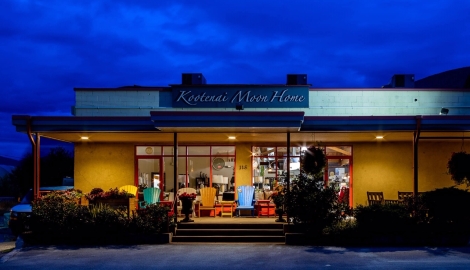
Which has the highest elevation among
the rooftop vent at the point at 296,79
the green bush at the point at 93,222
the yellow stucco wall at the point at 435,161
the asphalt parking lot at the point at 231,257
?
the rooftop vent at the point at 296,79

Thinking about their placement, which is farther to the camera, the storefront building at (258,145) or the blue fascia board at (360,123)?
the storefront building at (258,145)

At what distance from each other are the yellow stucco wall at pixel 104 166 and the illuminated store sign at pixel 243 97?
2.64 meters

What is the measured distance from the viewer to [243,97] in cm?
1914

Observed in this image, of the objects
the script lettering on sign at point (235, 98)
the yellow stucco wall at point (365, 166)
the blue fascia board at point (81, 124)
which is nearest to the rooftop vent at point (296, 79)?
the script lettering on sign at point (235, 98)

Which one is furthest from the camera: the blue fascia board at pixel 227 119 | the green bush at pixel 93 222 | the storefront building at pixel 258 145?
the storefront building at pixel 258 145

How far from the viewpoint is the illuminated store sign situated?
18953 millimetres

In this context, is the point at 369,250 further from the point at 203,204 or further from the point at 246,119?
the point at 203,204

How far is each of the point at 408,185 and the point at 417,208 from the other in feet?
16.0

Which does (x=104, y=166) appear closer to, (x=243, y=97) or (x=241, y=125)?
(x=243, y=97)

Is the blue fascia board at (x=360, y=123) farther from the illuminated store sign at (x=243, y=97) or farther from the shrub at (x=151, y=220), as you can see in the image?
the illuminated store sign at (x=243, y=97)

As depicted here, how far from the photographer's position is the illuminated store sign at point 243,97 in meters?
19.0

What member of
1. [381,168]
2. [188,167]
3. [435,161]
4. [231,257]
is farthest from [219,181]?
[435,161]

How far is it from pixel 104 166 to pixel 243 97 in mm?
5410

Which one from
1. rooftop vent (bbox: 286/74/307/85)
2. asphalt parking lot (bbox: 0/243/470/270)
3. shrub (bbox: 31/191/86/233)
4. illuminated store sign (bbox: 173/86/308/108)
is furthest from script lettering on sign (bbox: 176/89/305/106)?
asphalt parking lot (bbox: 0/243/470/270)
